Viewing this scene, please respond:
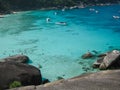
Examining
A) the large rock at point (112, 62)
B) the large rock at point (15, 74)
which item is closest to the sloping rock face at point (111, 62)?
the large rock at point (112, 62)

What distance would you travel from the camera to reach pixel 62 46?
5041cm

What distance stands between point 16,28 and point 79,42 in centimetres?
2878

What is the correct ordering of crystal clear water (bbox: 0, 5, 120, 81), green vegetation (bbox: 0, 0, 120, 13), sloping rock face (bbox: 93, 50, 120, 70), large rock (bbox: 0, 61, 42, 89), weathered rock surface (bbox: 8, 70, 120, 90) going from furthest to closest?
green vegetation (bbox: 0, 0, 120, 13) → crystal clear water (bbox: 0, 5, 120, 81) → sloping rock face (bbox: 93, 50, 120, 70) → large rock (bbox: 0, 61, 42, 89) → weathered rock surface (bbox: 8, 70, 120, 90)

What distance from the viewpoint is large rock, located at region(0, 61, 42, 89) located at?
71.9ft

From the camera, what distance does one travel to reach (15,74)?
22219mm

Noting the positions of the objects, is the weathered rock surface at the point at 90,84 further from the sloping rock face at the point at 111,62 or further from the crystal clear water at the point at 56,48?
the sloping rock face at the point at 111,62

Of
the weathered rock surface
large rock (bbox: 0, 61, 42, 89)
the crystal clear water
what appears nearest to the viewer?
the weathered rock surface

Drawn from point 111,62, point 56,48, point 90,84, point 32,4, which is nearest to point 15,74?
point 90,84

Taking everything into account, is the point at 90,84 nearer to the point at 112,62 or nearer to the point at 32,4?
the point at 112,62

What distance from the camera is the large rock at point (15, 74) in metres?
21.9

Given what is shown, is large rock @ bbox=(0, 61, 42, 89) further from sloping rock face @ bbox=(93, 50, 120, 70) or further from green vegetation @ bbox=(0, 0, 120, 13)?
green vegetation @ bbox=(0, 0, 120, 13)

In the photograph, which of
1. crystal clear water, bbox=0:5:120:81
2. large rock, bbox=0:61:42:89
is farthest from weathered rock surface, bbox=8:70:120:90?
crystal clear water, bbox=0:5:120:81

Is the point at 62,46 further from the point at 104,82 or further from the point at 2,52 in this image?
the point at 104,82

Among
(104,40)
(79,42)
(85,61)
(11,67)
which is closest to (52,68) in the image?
(85,61)
